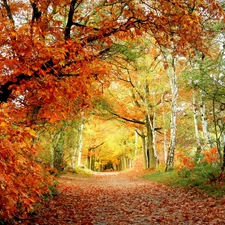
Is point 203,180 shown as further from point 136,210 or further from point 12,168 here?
point 12,168

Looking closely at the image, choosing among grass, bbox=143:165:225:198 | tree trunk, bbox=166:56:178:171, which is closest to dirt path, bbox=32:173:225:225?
grass, bbox=143:165:225:198

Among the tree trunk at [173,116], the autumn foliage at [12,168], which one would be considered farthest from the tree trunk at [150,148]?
the autumn foliage at [12,168]

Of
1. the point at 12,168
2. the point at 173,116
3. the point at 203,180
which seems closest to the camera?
the point at 12,168

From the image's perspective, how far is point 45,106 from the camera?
32.9 feet

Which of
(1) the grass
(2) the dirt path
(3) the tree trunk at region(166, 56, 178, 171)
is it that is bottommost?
(2) the dirt path

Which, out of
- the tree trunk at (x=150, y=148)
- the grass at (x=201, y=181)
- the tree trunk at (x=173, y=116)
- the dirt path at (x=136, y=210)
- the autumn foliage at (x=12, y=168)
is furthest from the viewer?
the tree trunk at (x=150, y=148)

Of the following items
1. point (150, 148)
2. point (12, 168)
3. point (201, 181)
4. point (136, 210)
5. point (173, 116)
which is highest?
point (173, 116)

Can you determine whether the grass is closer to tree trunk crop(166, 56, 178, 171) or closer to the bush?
the bush

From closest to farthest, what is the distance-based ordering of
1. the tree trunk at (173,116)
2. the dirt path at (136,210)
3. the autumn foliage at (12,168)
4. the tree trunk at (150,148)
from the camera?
the autumn foliage at (12,168) → the dirt path at (136,210) → the tree trunk at (173,116) → the tree trunk at (150,148)

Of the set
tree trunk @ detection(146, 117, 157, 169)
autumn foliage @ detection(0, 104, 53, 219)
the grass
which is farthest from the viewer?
tree trunk @ detection(146, 117, 157, 169)

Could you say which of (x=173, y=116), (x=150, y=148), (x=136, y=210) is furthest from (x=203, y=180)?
(x=150, y=148)

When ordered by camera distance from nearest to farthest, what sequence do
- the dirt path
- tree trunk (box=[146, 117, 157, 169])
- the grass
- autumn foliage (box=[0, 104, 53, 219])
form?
autumn foliage (box=[0, 104, 53, 219]) → the dirt path → the grass → tree trunk (box=[146, 117, 157, 169])

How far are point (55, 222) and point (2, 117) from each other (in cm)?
431

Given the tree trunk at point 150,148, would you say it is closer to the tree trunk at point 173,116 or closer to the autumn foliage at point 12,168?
the tree trunk at point 173,116
